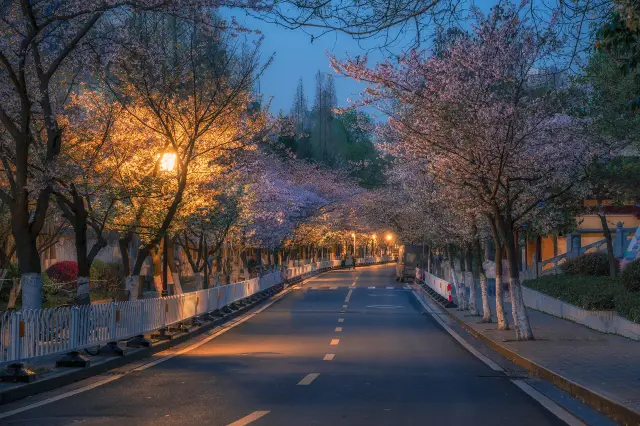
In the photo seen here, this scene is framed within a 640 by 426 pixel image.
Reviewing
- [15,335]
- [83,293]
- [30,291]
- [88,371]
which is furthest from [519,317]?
[15,335]

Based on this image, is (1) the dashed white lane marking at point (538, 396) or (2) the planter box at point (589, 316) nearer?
(1) the dashed white lane marking at point (538, 396)

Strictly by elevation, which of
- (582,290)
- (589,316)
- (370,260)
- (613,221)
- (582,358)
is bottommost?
(582,358)

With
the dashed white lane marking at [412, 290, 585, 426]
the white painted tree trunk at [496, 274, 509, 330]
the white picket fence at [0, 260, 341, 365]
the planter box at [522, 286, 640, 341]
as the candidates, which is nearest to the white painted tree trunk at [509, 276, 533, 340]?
the dashed white lane marking at [412, 290, 585, 426]

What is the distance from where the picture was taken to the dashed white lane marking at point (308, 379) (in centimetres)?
1511

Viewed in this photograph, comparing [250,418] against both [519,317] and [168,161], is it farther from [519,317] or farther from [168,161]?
[168,161]

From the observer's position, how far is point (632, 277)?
25.8 m

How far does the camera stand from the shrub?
41.8m

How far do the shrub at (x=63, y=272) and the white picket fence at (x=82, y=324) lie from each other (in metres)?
14.2

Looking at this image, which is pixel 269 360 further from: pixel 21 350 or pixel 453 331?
pixel 453 331

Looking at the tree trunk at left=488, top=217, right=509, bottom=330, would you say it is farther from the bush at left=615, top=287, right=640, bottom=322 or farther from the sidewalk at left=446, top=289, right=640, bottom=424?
the bush at left=615, top=287, right=640, bottom=322

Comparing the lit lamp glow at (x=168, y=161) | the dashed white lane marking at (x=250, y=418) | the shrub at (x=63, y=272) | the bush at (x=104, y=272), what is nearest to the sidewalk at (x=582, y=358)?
the dashed white lane marking at (x=250, y=418)

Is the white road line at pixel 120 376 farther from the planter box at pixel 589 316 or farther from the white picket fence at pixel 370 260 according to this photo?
the white picket fence at pixel 370 260

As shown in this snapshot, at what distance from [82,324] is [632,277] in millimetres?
15559

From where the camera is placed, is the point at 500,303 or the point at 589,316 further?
the point at 589,316
